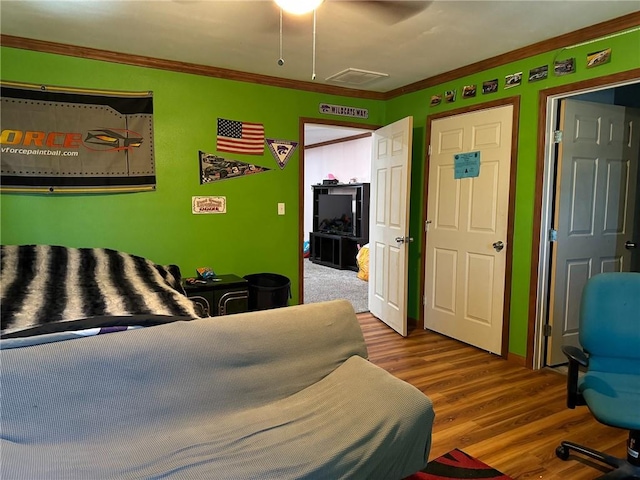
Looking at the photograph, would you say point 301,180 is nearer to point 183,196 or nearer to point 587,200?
point 183,196

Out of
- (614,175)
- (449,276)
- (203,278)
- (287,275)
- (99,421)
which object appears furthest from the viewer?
(287,275)

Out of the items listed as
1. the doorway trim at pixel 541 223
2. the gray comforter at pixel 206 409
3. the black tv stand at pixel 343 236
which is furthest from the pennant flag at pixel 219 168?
the black tv stand at pixel 343 236

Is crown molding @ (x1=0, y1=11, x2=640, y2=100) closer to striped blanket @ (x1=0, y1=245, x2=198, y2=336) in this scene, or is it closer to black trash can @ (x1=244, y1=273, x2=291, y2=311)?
striped blanket @ (x1=0, y1=245, x2=198, y2=336)

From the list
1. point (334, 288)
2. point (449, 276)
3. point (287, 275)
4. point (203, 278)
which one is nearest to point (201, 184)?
point (203, 278)

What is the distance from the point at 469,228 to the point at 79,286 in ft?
10.1

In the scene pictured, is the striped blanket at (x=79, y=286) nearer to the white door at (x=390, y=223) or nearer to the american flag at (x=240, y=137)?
the american flag at (x=240, y=137)

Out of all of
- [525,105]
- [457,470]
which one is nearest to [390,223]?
[525,105]

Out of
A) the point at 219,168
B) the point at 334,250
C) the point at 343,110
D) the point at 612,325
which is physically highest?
the point at 343,110

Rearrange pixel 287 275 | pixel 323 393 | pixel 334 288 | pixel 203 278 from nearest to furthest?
pixel 323 393, pixel 203 278, pixel 287 275, pixel 334 288

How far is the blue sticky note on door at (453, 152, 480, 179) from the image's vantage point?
3.72 meters

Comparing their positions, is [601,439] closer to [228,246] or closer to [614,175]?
[614,175]

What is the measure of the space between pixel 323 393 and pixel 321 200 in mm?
6672

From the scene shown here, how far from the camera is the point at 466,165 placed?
3.80 m

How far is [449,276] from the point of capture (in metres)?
4.04
